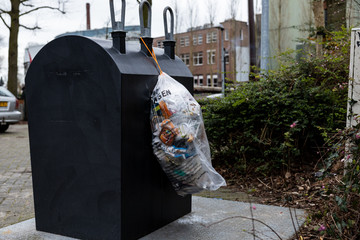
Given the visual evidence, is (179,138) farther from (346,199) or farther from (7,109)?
(7,109)

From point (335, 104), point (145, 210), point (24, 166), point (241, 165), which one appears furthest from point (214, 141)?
point (24, 166)

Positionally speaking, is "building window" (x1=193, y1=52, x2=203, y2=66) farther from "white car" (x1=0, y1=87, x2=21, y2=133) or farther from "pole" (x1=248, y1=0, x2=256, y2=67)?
"white car" (x1=0, y1=87, x2=21, y2=133)

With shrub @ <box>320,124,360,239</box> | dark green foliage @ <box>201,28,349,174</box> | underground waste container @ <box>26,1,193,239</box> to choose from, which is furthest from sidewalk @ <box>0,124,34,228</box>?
shrub @ <box>320,124,360,239</box>

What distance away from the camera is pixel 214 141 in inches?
215

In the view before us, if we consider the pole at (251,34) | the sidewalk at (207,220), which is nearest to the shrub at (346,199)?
the sidewalk at (207,220)

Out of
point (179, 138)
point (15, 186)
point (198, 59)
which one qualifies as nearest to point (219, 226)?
point (179, 138)

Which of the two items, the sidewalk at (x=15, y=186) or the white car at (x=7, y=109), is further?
the white car at (x=7, y=109)

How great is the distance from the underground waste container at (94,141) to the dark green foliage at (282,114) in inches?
90.1

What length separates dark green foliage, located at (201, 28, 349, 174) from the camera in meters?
4.76

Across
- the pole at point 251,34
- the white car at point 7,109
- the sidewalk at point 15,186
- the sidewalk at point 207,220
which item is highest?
the pole at point 251,34

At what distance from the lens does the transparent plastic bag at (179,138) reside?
268 cm

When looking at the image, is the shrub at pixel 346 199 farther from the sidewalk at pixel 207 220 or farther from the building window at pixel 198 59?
the building window at pixel 198 59

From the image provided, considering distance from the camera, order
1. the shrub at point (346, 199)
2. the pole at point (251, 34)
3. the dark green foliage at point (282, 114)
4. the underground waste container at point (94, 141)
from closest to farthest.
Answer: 1. the shrub at point (346, 199)
2. the underground waste container at point (94, 141)
3. the dark green foliage at point (282, 114)
4. the pole at point (251, 34)

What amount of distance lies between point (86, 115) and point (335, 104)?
3258 millimetres
